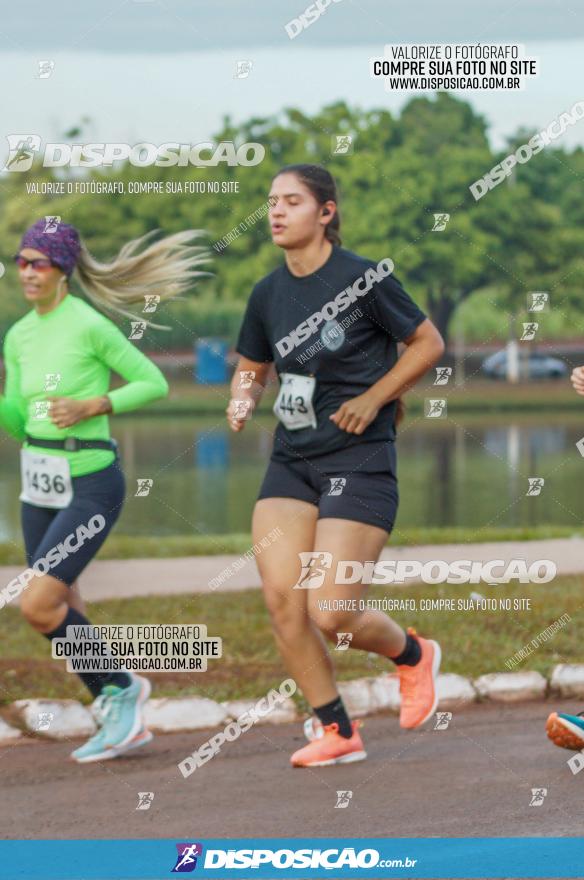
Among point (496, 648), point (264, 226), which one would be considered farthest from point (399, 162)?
point (496, 648)

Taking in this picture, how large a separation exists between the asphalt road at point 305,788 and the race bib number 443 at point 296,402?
45.0 inches

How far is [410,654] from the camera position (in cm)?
534

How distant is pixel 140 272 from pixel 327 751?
174cm

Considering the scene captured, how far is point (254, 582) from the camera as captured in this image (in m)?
8.84

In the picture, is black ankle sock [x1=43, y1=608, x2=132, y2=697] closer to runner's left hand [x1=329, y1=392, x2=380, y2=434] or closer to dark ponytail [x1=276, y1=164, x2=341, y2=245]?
runner's left hand [x1=329, y1=392, x2=380, y2=434]

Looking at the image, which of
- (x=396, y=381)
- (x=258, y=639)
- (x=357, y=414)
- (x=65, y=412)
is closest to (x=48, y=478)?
(x=65, y=412)

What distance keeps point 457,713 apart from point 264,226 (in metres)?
5.66

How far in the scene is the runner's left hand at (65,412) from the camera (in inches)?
209

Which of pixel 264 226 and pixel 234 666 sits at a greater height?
pixel 264 226

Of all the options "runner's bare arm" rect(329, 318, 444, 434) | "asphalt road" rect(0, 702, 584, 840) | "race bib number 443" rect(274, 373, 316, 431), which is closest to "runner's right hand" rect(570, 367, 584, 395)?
"runner's bare arm" rect(329, 318, 444, 434)

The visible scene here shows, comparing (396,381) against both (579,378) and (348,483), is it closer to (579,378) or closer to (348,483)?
(348,483)

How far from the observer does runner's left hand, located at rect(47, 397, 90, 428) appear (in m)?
5.30

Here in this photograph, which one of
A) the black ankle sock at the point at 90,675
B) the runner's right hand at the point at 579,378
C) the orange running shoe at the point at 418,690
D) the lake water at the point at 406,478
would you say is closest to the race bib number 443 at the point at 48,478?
the black ankle sock at the point at 90,675

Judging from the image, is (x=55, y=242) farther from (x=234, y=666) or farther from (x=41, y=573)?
(x=234, y=666)
